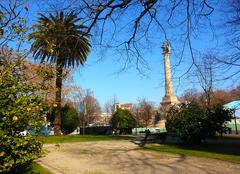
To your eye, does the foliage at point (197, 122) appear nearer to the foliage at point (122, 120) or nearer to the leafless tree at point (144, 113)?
the foliage at point (122, 120)

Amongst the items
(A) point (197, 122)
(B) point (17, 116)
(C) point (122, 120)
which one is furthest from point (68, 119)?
(B) point (17, 116)

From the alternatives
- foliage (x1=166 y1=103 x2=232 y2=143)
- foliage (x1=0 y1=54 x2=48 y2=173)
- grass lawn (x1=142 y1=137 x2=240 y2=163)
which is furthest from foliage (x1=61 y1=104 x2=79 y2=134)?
foliage (x1=0 y1=54 x2=48 y2=173)

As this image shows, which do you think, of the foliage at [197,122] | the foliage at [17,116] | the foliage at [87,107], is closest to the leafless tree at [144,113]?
the foliage at [87,107]

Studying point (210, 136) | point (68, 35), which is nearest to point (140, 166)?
point (68, 35)

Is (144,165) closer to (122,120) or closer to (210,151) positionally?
(210,151)

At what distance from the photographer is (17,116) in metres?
6.62

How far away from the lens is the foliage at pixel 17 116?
21.5ft

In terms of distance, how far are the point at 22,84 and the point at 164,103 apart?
51.6m

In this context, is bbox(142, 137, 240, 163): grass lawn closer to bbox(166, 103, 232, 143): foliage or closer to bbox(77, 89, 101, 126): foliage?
bbox(166, 103, 232, 143): foliage

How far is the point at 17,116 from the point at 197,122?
52.2ft

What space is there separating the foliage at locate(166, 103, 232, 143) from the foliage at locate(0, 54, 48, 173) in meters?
14.7

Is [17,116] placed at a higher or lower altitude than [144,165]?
higher

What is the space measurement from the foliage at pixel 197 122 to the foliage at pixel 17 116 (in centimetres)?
1470

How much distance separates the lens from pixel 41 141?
7242 mm
